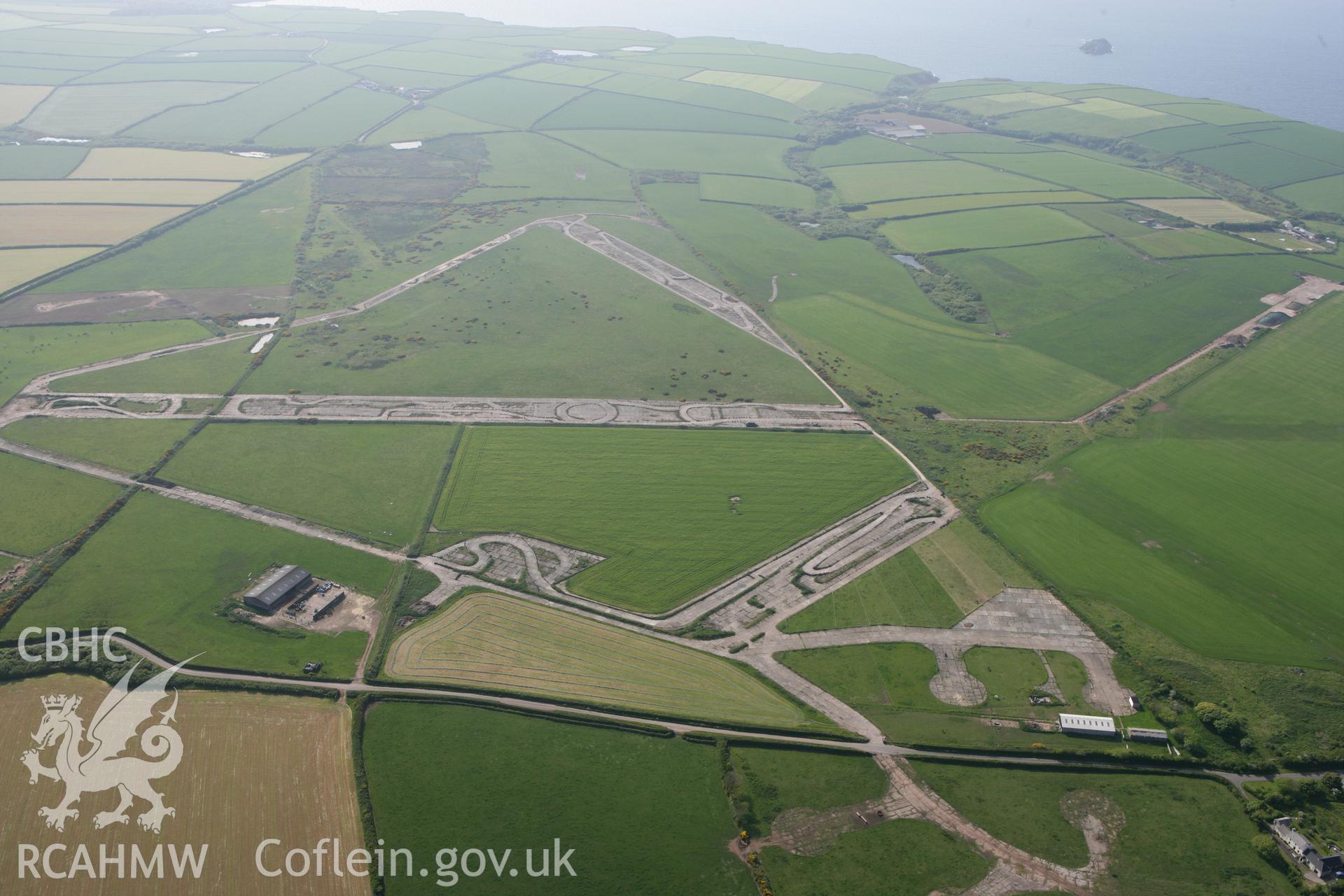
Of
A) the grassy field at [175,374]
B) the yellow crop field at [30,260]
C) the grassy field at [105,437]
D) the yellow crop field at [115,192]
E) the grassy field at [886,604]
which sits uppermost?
the yellow crop field at [115,192]

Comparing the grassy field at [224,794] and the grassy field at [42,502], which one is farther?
the grassy field at [42,502]

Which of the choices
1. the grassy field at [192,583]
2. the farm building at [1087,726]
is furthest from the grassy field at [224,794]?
the farm building at [1087,726]

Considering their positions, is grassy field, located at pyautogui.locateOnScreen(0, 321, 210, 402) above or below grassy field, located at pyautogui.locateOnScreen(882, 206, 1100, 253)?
below

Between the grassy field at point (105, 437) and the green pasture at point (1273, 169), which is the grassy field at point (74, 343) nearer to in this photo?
the grassy field at point (105, 437)

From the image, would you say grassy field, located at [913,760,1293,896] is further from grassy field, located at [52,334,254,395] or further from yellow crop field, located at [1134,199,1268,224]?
yellow crop field, located at [1134,199,1268,224]

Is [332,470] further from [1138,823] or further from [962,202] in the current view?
Answer: [962,202]

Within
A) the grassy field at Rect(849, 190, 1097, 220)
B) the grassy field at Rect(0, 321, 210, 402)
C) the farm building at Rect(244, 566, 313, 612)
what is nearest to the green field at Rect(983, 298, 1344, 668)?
the farm building at Rect(244, 566, 313, 612)
